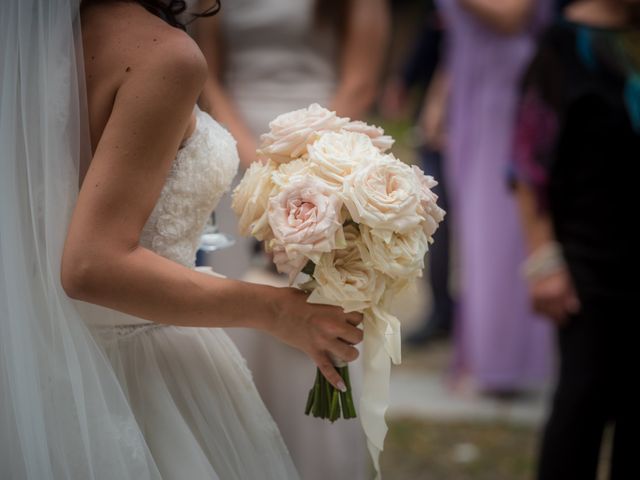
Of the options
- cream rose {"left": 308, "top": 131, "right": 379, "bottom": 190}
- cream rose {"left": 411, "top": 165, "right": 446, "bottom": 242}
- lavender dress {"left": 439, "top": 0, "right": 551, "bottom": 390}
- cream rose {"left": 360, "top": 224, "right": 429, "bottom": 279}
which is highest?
cream rose {"left": 308, "top": 131, "right": 379, "bottom": 190}

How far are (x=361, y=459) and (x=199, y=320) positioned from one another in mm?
1199

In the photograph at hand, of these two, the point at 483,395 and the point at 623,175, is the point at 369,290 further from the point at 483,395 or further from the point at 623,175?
the point at 483,395

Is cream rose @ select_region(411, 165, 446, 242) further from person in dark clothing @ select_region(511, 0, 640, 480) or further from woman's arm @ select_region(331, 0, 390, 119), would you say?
woman's arm @ select_region(331, 0, 390, 119)

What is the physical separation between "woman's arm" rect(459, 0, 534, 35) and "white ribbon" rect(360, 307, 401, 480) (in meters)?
2.91

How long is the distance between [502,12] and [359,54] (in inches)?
39.4

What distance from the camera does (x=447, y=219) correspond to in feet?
17.6

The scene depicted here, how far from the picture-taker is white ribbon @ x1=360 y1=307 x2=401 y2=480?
5.39ft

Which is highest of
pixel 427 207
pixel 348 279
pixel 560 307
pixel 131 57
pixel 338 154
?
pixel 131 57

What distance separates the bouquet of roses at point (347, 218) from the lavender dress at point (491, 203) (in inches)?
112

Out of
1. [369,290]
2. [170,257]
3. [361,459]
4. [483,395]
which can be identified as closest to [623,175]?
[361,459]

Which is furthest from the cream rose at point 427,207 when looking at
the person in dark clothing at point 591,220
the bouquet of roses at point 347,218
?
the person in dark clothing at point 591,220

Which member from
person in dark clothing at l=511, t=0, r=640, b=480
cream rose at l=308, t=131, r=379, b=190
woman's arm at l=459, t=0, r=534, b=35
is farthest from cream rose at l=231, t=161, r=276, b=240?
woman's arm at l=459, t=0, r=534, b=35

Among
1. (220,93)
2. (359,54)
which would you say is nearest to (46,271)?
(220,93)

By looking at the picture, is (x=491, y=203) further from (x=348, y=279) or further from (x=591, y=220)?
(x=348, y=279)
